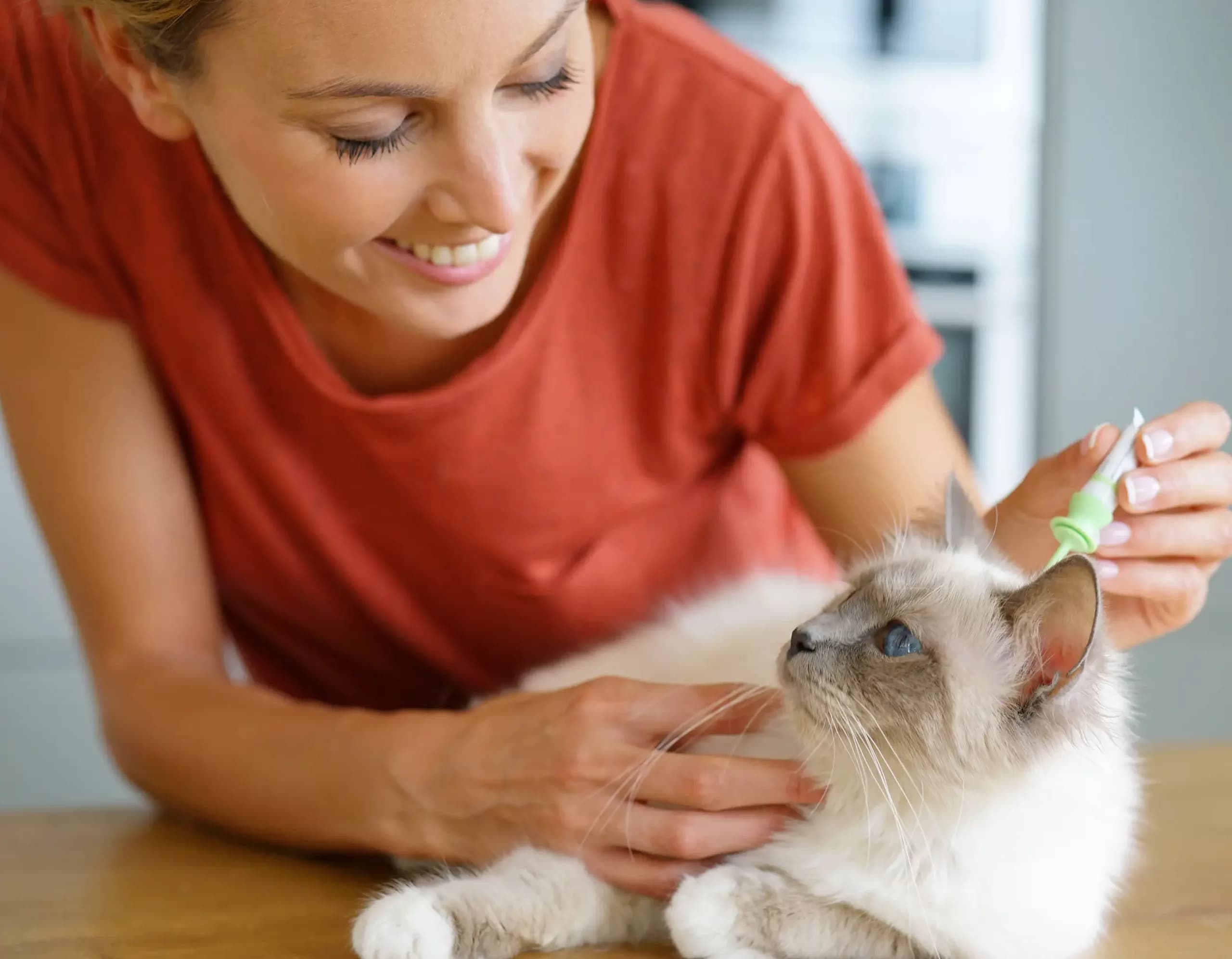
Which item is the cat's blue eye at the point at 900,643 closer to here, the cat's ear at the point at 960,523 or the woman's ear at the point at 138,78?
the cat's ear at the point at 960,523

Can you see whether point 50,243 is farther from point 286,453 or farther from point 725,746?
point 725,746

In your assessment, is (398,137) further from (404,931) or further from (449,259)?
(404,931)

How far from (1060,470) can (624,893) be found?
0.44 meters

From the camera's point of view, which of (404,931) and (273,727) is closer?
(404,931)

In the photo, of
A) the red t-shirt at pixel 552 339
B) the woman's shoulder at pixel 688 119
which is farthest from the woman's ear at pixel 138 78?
the woman's shoulder at pixel 688 119

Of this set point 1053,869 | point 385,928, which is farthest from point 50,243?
point 1053,869

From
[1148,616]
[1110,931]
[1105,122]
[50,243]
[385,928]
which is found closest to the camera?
[385,928]

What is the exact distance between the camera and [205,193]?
3.73ft

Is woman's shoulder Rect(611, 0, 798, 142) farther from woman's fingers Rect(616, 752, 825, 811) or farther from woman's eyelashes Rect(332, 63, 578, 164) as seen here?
woman's fingers Rect(616, 752, 825, 811)

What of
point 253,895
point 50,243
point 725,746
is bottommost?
point 253,895

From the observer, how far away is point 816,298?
3.71 feet

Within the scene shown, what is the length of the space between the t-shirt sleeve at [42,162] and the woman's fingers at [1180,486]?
885mm

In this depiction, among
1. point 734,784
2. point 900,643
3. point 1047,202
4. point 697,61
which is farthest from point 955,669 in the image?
point 1047,202

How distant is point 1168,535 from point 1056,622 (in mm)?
243
